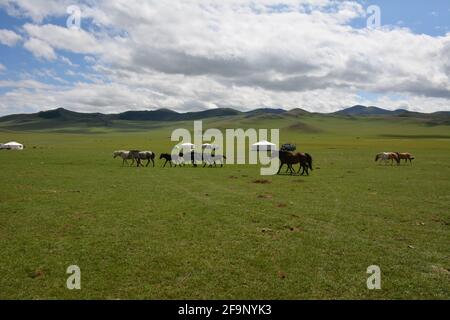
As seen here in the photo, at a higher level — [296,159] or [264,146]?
[264,146]

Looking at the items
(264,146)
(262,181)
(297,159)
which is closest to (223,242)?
(262,181)

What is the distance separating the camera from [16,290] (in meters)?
8.11

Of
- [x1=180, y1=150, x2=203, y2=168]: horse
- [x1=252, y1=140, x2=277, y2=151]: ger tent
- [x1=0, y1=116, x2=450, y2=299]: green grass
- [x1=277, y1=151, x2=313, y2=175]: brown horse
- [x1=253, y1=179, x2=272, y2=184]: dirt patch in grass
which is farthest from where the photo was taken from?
[x1=252, y1=140, x2=277, y2=151]: ger tent

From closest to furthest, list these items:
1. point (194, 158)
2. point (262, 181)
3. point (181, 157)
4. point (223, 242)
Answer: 1. point (223, 242)
2. point (262, 181)
3. point (194, 158)
4. point (181, 157)

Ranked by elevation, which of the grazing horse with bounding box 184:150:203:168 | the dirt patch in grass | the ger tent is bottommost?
the dirt patch in grass

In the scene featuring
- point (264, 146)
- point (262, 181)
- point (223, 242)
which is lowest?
point (223, 242)

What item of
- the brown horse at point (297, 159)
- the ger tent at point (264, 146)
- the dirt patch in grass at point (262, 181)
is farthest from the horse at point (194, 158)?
the ger tent at point (264, 146)

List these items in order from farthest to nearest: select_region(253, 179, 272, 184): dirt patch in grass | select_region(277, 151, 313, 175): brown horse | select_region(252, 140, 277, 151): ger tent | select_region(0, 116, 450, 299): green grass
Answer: select_region(252, 140, 277, 151): ger tent, select_region(277, 151, 313, 175): brown horse, select_region(253, 179, 272, 184): dirt patch in grass, select_region(0, 116, 450, 299): green grass

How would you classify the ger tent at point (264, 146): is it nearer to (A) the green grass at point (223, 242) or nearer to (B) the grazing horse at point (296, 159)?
(B) the grazing horse at point (296, 159)

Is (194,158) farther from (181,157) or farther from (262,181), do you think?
(262,181)

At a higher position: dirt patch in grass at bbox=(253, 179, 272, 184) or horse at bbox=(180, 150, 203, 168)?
horse at bbox=(180, 150, 203, 168)

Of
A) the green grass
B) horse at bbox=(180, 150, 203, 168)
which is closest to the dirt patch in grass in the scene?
the green grass

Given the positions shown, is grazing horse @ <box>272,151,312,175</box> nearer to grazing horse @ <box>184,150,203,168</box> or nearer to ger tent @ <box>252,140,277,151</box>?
grazing horse @ <box>184,150,203,168</box>
